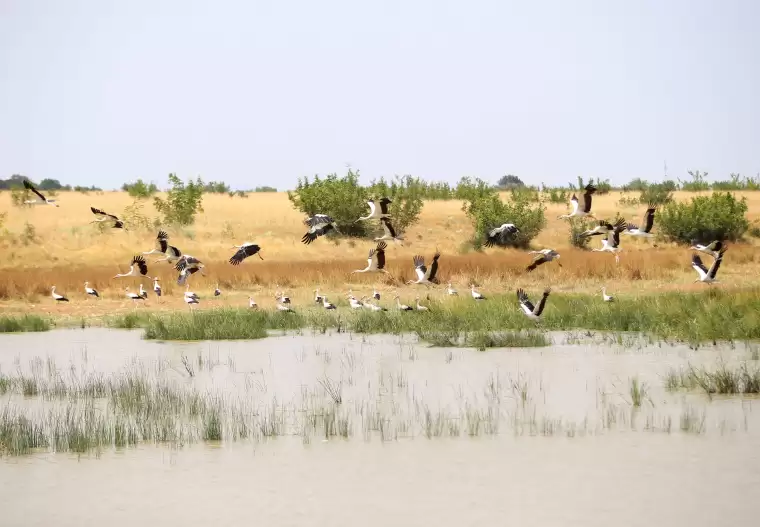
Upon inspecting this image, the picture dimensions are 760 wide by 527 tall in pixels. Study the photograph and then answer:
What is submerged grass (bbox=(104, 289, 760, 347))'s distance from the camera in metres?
21.1

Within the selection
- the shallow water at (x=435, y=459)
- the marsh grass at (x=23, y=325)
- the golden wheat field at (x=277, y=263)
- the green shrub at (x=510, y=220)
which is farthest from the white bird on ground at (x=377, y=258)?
the green shrub at (x=510, y=220)

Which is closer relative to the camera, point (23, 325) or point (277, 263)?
point (23, 325)

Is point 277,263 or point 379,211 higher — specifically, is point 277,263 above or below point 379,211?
below

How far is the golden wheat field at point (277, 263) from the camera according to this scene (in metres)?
30.8

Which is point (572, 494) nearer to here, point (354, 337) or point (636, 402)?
point (636, 402)

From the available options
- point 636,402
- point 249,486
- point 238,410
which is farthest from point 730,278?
point 249,486

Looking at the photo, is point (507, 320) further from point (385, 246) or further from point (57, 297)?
point (57, 297)

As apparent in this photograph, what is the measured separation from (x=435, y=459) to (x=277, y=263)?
972 inches

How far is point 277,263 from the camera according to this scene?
36.6 m

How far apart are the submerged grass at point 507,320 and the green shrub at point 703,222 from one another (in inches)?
858

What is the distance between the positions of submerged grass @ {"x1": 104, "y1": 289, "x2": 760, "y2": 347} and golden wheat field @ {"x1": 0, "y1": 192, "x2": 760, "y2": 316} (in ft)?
14.0

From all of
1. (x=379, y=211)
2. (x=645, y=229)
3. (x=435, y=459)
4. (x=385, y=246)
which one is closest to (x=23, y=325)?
(x=385, y=246)

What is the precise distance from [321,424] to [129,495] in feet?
11.0

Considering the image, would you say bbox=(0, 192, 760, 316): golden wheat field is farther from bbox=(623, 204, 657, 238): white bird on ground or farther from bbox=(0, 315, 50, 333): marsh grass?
bbox=(623, 204, 657, 238): white bird on ground
